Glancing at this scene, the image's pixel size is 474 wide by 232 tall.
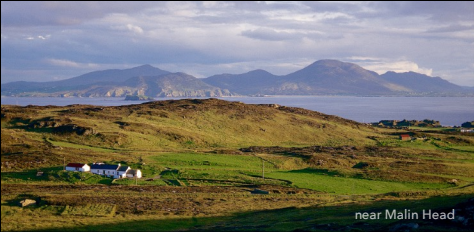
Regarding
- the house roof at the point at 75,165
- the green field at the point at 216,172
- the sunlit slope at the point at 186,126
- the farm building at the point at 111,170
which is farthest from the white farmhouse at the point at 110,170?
the sunlit slope at the point at 186,126

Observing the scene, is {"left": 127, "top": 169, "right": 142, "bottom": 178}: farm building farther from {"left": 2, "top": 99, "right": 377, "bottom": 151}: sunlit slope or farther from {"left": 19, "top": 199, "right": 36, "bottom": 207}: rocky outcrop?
{"left": 2, "top": 99, "right": 377, "bottom": 151}: sunlit slope

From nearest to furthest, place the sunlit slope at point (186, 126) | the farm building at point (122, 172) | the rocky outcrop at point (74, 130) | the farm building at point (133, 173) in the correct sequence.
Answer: the farm building at point (122, 172) < the farm building at point (133, 173) < the rocky outcrop at point (74, 130) < the sunlit slope at point (186, 126)

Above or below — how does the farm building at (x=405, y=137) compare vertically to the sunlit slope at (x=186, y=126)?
below

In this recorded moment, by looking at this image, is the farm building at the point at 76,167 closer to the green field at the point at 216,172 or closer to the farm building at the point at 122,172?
the green field at the point at 216,172

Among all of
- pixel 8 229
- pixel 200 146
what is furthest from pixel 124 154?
pixel 8 229

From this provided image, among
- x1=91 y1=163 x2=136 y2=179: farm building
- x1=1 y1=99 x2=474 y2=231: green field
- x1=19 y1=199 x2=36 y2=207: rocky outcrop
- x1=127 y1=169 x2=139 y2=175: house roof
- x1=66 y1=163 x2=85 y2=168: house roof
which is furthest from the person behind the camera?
x1=127 y1=169 x2=139 y2=175: house roof

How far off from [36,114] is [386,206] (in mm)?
94855

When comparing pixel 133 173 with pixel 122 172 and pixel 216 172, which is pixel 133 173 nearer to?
pixel 122 172

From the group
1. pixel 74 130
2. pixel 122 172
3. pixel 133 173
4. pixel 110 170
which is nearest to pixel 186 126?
pixel 74 130

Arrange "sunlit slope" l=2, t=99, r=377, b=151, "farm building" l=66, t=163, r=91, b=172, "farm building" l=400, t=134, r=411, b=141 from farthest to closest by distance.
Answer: "farm building" l=400, t=134, r=411, b=141 → "sunlit slope" l=2, t=99, r=377, b=151 → "farm building" l=66, t=163, r=91, b=172

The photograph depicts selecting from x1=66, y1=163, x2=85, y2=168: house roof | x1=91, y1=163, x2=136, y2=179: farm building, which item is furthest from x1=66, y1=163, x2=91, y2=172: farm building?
x1=91, y1=163, x2=136, y2=179: farm building

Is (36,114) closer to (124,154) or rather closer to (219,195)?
(124,154)

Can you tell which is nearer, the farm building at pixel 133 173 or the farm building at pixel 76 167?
the farm building at pixel 76 167

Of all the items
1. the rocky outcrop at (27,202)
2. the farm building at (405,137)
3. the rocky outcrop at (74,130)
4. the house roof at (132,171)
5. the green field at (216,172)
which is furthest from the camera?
the farm building at (405,137)
